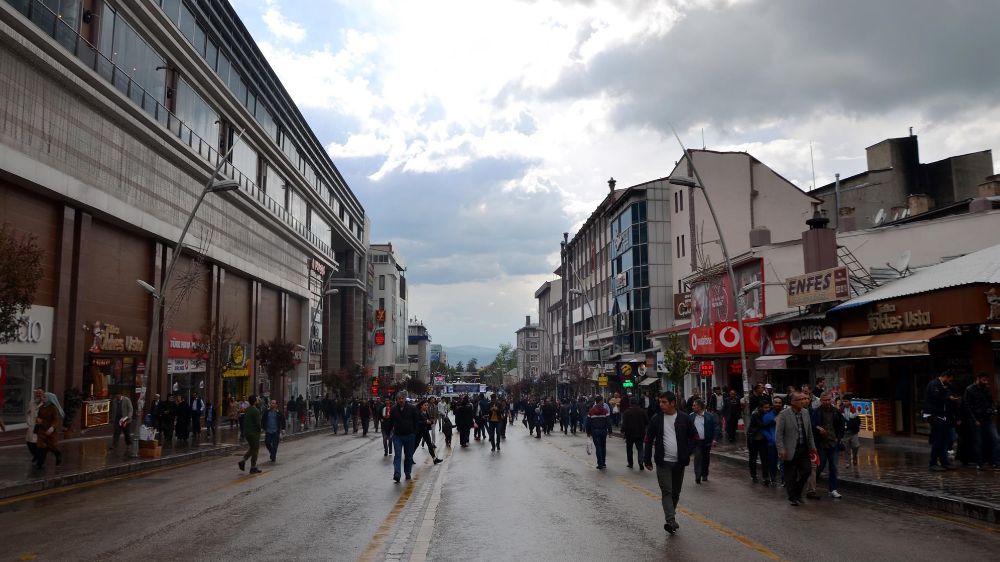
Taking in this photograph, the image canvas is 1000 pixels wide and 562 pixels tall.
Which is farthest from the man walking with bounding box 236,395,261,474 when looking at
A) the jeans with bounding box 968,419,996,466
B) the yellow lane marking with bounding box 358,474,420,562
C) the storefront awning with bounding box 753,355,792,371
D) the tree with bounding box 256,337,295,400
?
the tree with bounding box 256,337,295,400

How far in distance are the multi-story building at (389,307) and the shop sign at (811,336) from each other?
283 ft

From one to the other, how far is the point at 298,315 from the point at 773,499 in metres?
57.0

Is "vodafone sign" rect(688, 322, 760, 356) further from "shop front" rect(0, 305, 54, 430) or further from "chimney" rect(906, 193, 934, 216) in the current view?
"shop front" rect(0, 305, 54, 430)

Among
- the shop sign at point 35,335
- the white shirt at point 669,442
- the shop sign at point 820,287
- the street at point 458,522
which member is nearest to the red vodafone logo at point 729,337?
the shop sign at point 820,287

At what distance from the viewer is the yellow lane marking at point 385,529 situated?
809 cm

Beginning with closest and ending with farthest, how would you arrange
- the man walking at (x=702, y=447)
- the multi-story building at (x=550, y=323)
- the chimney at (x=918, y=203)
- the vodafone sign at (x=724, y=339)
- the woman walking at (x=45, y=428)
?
the man walking at (x=702, y=447) < the woman walking at (x=45, y=428) < the vodafone sign at (x=724, y=339) < the chimney at (x=918, y=203) < the multi-story building at (x=550, y=323)

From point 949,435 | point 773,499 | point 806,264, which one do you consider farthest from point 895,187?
point 773,499

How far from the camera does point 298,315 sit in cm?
6544

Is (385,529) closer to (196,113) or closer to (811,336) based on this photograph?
(811,336)

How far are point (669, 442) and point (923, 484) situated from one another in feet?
19.9

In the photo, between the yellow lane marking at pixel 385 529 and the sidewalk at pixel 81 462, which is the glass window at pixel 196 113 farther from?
the yellow lane marking at pixel 385 529

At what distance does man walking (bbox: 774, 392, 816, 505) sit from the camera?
11.9m

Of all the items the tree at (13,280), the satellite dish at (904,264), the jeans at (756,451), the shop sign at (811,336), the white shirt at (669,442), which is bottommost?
the jeans at (756,451)

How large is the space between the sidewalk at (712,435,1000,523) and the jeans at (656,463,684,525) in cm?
434
